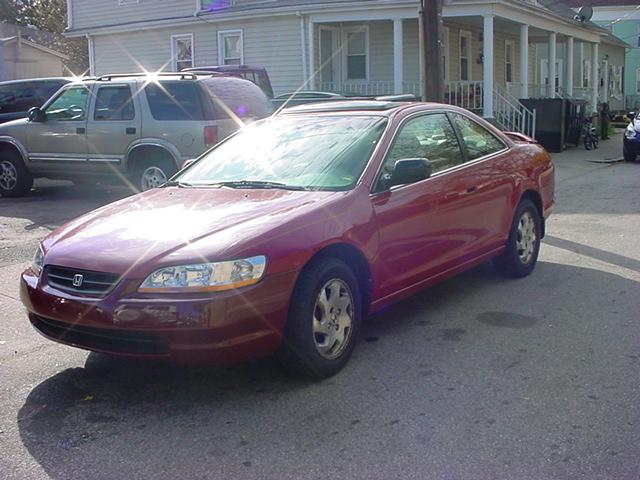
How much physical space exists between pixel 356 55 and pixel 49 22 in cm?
3058

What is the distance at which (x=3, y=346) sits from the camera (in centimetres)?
517

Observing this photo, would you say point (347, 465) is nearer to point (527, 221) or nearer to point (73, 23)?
point (527, 221)

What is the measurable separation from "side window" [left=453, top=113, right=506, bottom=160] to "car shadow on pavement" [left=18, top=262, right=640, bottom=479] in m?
1.31

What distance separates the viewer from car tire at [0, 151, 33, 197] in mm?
12281

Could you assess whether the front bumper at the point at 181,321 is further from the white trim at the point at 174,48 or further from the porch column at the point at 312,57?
the white trim at the point at 174,48

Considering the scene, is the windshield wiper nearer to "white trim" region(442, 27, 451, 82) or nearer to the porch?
the porch

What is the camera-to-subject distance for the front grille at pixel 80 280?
402 cm

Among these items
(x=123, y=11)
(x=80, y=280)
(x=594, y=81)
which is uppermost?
(x=123, y=11)

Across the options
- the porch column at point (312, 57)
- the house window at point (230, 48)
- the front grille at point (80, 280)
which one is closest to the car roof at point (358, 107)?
the front grille at point (80, 280)

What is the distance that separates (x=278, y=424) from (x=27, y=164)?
9.59 m

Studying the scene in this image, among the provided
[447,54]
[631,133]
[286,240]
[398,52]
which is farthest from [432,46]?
[447,54]

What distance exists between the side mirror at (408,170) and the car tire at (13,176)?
8920 millimetres

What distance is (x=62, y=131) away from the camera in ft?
38.0

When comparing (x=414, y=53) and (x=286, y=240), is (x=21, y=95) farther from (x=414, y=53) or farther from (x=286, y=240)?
(x=286, y=240)
